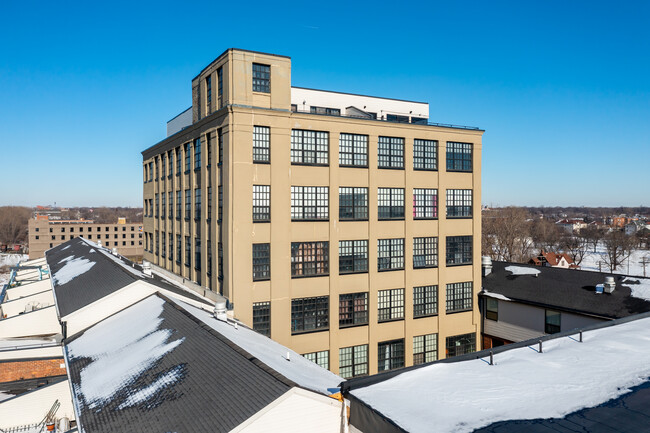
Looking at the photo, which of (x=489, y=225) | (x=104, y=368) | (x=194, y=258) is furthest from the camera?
(x=489, y=225)

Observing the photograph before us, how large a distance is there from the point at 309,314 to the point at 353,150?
10.8 meters

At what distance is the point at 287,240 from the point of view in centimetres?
2619

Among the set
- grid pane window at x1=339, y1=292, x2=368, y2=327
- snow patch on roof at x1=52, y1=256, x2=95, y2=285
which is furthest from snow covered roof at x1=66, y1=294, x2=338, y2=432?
snow patch on roof at x1=52, y1=256, x2=95, y2=285

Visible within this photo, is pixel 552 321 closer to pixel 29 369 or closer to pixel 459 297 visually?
pixel 459 297

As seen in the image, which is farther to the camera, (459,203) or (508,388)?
(459,203)

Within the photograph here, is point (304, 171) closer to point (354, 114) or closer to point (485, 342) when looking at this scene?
point (354, 114)

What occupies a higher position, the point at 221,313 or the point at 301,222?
the point at 301,222

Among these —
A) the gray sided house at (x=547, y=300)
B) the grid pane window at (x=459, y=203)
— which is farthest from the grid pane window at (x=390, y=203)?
the gray sided house at (x=547, y=300)

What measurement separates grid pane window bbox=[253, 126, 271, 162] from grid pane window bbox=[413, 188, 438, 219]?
1108 cm

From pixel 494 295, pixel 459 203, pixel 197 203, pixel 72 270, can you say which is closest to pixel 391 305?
pixel 494 295

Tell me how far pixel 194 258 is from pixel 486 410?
2532cm

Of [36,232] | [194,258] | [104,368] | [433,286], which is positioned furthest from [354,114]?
[36,232]

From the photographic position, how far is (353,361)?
28.4 m

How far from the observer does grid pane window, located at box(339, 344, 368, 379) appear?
28125 millimetres
